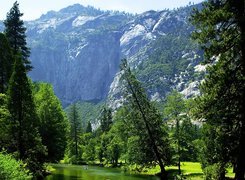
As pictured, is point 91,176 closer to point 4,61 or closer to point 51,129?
point 51,129

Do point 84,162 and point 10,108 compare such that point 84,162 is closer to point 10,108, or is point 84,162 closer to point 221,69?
point 10,108

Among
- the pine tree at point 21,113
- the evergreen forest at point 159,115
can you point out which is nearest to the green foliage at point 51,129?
the evergreen forest at point 159,115

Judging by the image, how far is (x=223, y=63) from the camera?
23.5 meters

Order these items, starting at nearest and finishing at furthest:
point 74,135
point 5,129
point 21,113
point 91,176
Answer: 1. point 5,129
2. point 21,113
3. point 91,176
4. point 74,135

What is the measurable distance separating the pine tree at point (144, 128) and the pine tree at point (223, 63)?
94.4ft

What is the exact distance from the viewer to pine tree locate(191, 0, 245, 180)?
22688 millimetres

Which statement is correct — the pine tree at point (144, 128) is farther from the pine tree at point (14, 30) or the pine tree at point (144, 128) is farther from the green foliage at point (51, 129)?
the pine tree at point (14, 30)

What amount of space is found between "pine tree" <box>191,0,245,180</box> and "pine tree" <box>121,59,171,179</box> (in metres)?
28.8

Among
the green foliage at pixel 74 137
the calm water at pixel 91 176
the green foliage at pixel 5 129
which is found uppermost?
the green foliage at pixel 74 137

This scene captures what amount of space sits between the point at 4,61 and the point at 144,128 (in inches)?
835

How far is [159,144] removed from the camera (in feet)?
178

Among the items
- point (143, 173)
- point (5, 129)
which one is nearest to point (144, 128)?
point (5, 129)

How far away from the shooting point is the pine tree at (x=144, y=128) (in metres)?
53.8

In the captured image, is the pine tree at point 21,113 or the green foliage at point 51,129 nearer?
the pine tree at point 21,113
